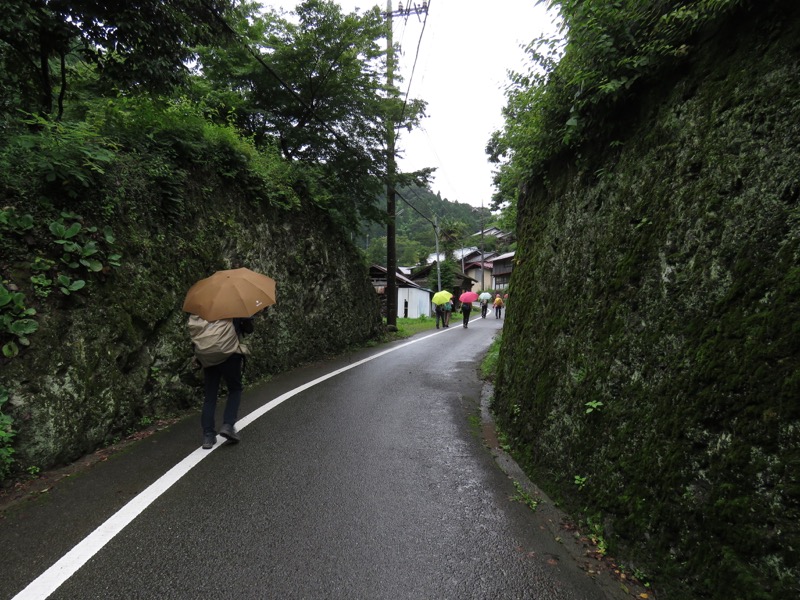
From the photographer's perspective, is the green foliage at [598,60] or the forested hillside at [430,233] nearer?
the green foliage at [598,60]

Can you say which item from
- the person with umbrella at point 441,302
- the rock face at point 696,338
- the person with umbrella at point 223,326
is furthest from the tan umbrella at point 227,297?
Result: the person with umbrella at point 441,302

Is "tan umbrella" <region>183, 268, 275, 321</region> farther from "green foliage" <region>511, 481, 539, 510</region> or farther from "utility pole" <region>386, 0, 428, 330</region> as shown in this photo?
"utility pole" <region>386, 0, 428, 330</region>

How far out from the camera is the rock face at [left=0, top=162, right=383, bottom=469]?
3799 millimetres

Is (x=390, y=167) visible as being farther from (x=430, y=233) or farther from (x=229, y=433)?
(x=430, y=233)

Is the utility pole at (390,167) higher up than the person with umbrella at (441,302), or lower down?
higher up

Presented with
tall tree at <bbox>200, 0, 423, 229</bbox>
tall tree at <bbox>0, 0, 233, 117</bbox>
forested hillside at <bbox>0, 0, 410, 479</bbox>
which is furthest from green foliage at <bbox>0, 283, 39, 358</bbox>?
tall tree at <bbox>200, 0, 423, 229</bbox>

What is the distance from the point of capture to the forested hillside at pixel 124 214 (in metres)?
3.93

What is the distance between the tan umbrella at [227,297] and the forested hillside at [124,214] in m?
1.15

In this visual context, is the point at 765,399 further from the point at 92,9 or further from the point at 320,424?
the point at 92,9

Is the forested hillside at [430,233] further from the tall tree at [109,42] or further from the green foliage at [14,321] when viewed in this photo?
the green foliage at [14,321]

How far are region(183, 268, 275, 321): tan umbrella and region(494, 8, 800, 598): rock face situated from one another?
3.13 m

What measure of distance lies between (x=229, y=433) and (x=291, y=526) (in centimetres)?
183

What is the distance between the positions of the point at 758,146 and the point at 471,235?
208ft

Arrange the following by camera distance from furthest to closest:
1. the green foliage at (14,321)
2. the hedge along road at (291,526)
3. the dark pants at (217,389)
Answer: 1. the dark pants at (217,389)
2. the green foliage at (14,321)
3. the hedge along road at (291,526)
